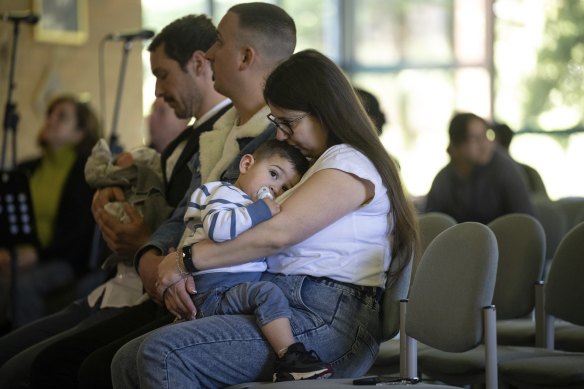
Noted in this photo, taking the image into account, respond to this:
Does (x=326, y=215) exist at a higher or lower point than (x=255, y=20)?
lower

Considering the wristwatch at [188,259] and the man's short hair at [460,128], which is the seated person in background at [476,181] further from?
the wristwatch at [188,259]

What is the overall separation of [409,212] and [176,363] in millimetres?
689

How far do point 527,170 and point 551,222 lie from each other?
156 centimetres

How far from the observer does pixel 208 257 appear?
8.30ft

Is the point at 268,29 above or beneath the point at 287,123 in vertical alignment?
above

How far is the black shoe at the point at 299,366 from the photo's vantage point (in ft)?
7.72

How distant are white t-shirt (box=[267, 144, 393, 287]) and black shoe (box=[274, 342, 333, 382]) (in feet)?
0.71

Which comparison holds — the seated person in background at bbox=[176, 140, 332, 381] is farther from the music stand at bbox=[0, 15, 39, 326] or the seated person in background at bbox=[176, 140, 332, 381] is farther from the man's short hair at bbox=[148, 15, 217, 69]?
the music stand at bbox=[0, 15, 39, 326]

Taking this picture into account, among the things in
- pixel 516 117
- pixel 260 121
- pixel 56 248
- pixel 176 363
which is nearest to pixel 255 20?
pixel 260 121

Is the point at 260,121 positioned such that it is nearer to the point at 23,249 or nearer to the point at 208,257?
the point at 208,257

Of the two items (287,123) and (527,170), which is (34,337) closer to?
(287,123)

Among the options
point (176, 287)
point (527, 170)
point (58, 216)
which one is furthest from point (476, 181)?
point (176, 287)

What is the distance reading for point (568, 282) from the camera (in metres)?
3.10

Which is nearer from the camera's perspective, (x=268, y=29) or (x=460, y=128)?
(x=268, y=29)
